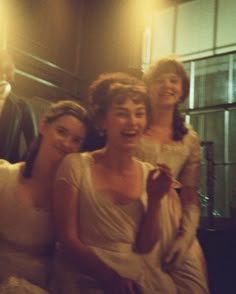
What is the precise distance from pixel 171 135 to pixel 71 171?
73cm

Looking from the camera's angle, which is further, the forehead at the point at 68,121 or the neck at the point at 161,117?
the neck at the point at 161,117

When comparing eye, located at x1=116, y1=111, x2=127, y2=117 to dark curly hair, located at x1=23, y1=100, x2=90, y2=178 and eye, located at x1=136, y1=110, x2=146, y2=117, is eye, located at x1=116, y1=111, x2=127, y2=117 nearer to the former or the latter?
eye, located at x1=136, y1=110, x2=146, y2=117

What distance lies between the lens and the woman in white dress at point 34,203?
1.80 metres

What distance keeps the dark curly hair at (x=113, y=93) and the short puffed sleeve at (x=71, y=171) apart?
24cm

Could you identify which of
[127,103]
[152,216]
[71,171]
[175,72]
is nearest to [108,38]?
[175,72]

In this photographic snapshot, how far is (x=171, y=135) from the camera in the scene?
7.25ft

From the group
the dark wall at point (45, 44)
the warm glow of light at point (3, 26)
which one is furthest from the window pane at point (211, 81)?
the warm glow of light at point (3, 26)

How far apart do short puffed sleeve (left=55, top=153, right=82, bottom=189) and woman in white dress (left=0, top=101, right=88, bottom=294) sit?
0.20 meters

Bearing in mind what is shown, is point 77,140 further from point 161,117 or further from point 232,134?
point 232,134

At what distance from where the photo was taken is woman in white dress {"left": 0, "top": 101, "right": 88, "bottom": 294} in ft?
5.90

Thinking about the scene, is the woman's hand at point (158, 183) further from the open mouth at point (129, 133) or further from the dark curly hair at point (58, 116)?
the dark curly hair at point (58, 116)

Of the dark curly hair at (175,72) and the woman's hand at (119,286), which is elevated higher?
the dark curly hair at (175,72)

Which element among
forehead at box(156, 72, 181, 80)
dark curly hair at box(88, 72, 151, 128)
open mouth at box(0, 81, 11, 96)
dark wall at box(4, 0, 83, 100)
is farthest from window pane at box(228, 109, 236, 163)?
dark curly hair at box(88, 72, 151, 128)

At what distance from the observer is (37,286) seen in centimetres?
172
